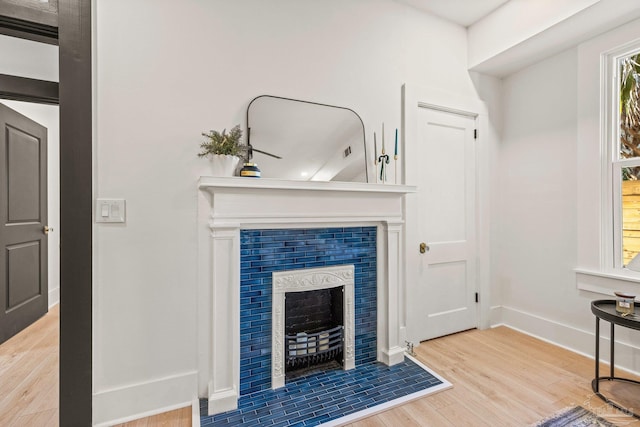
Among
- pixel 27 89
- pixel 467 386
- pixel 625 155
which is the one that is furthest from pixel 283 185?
pixel 625 155

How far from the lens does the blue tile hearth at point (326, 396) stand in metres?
1.59

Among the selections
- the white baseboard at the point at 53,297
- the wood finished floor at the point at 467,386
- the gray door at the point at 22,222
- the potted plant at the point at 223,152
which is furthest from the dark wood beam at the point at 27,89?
the white baseboard at the point at 53,297

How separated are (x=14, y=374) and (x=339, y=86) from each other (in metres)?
2.96

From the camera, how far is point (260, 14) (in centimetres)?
191

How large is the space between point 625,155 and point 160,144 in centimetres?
315

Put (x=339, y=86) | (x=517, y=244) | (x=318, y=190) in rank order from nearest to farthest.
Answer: (x=318, y=190) < (x=339, y=86) < (x=517, y=244)

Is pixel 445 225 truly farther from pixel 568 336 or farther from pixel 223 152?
pixel 223 152

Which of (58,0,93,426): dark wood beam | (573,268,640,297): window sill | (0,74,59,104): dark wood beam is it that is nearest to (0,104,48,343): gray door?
(0,74,59,104): dark wood beam

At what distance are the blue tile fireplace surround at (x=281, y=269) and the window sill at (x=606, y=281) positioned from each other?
5.47ft

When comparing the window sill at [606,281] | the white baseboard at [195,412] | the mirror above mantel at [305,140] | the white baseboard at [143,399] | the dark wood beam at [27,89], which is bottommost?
the white baseboard at [195,412]

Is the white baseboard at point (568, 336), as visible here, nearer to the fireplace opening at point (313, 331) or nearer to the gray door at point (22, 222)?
the fireplace opening at point (313, 331)

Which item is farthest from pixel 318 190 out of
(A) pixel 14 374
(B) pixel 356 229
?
(A) pixel 14 374

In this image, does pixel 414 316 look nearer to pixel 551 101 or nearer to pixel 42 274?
pixel 551 101

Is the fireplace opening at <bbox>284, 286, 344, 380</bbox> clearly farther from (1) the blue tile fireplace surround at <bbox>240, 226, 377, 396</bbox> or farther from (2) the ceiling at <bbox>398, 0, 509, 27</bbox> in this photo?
(2) the ceiling at <bbox>398, 0, 509, 27</bbox>
